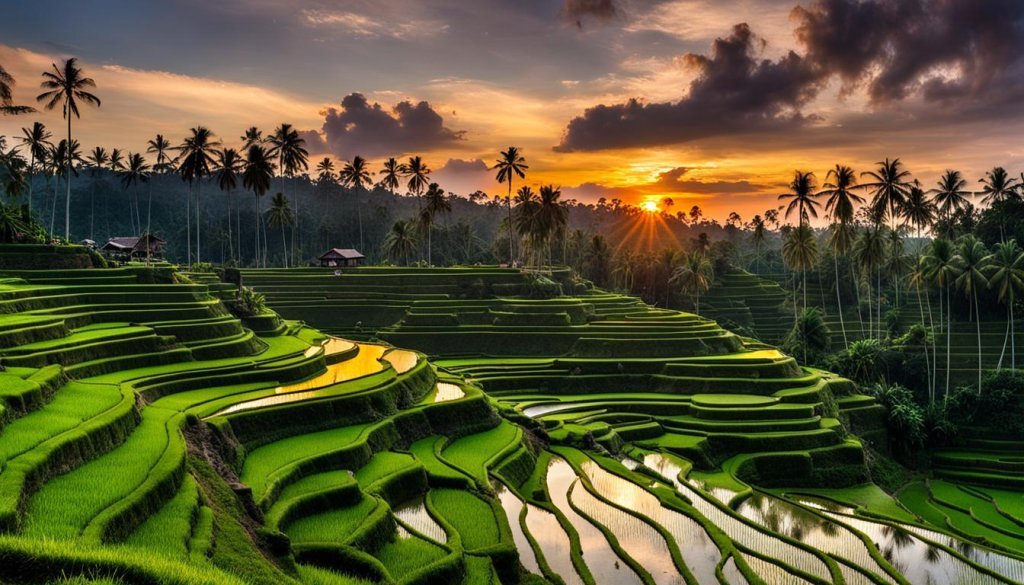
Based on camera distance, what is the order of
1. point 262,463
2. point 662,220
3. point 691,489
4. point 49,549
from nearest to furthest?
1. point 49,549
2. point 262,463
3. point 691,489
4. point 662,220

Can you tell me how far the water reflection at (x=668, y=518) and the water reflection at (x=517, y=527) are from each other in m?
3.57

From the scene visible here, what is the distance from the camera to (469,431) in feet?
91.4

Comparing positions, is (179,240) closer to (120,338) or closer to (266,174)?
(266,174)

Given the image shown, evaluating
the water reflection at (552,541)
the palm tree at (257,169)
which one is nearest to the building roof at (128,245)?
the palm tree at (257,169)

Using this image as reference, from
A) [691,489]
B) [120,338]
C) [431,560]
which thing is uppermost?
[120,338]

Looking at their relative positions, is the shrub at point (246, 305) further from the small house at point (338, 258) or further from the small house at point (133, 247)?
the small house at point (338, 258)

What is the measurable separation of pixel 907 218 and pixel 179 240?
104 metres

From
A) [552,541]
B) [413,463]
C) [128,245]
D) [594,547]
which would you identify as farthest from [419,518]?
[128,245]

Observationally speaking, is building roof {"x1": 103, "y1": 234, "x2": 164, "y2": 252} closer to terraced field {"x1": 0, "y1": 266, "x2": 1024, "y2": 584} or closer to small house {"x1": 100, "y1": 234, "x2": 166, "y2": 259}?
small house {"x1": 100, "y1": 234, "x2": 166, "y2": 259}

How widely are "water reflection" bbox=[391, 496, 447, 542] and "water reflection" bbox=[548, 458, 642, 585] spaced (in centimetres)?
388

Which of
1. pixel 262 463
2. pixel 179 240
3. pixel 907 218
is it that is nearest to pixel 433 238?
pixel 179 240

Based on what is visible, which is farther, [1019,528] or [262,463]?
[1019,528]

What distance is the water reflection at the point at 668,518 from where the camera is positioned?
58.7 ft

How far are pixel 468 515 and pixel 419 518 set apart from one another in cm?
132
